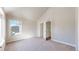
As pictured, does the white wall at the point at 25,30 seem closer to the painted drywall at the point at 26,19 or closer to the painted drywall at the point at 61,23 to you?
the painted drywall at the point at 26,19

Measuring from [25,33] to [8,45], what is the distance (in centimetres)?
73

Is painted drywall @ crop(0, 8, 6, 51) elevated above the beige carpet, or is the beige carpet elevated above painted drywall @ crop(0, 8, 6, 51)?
painted drywall @ crop(0, 8, 6, 51)

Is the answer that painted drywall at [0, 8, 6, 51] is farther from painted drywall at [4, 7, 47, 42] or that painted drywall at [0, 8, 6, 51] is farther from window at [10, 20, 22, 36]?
window at [10, 20, 22, 36]

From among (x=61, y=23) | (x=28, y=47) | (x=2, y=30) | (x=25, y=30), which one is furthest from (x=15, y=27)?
(x=61, y=23)

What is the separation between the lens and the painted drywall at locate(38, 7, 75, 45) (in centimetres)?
394

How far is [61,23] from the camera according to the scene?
4.32 meters

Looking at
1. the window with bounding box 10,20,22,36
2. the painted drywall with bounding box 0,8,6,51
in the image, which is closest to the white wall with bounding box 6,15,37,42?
the window with bounding box 10,20,22,36

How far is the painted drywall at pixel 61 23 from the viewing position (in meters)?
3.94

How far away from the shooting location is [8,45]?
265 centimetres

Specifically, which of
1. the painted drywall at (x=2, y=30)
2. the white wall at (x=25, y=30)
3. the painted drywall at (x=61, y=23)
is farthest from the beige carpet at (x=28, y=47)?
the painted drywall at (x=61, y=23)

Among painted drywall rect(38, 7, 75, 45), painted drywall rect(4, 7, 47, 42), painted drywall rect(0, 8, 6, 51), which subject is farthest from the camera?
painted drywall rect(38, 7, 75, 45)

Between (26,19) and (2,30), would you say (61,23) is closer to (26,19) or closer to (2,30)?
(26,19)
